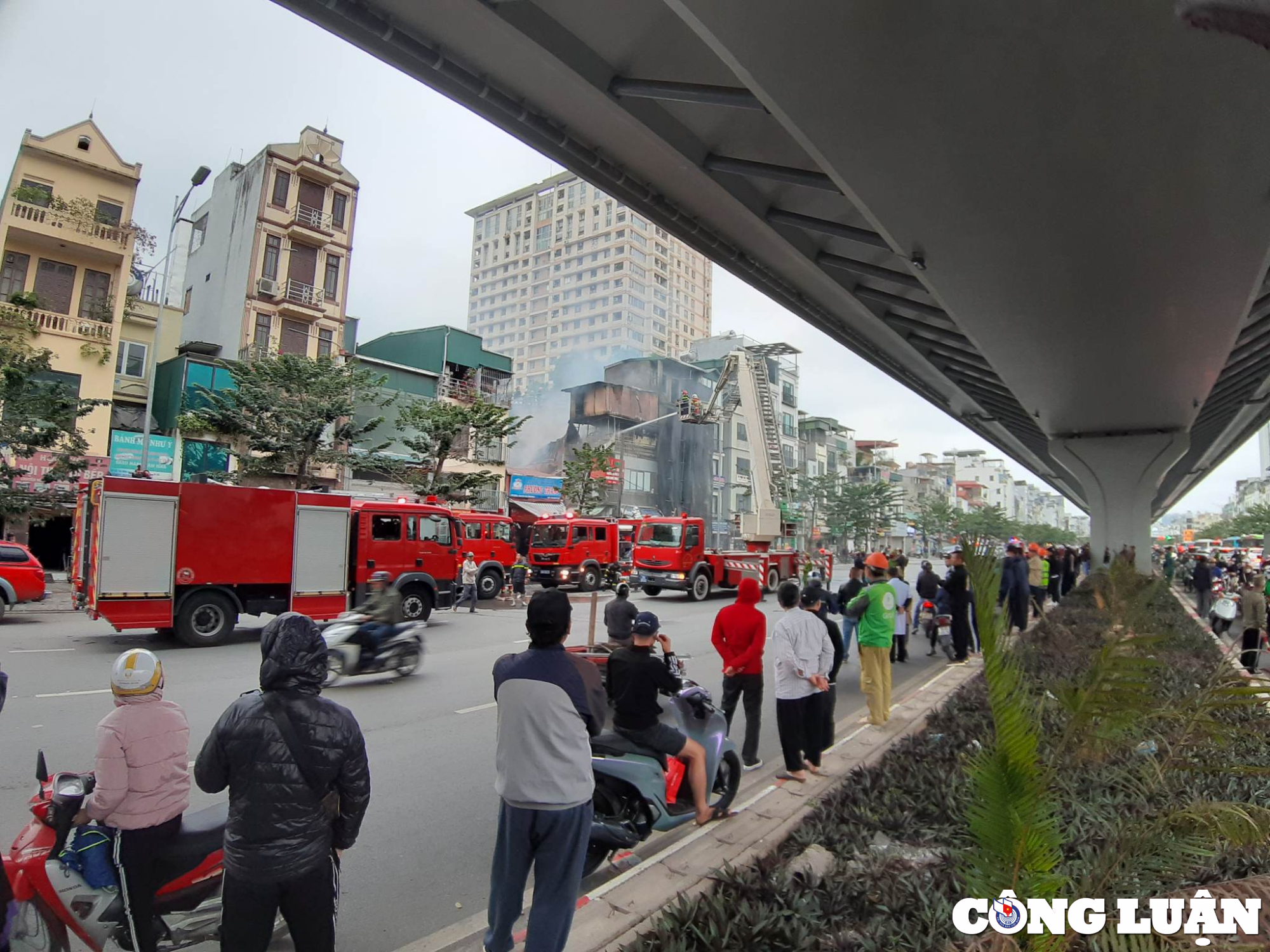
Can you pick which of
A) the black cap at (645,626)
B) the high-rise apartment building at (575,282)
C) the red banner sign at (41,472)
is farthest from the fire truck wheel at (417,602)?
the high-rise apartment building at (575,282)

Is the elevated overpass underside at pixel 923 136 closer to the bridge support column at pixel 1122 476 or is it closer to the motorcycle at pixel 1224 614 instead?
the motorcycle at pixel 1224 614

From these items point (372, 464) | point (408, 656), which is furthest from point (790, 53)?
point (372, 464)

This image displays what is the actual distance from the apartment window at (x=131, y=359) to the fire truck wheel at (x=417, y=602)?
1580 cm

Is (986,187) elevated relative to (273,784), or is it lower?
elevated

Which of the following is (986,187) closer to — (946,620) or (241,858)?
(946,620)

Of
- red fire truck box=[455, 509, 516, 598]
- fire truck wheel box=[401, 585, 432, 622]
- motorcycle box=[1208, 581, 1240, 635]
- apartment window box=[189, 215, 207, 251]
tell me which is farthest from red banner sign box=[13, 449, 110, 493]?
motorcycle box=[1208, 581, 1240, 635]

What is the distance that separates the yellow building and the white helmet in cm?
2207

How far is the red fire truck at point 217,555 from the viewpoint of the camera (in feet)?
35.2

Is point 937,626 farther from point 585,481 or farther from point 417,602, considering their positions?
point 585,481

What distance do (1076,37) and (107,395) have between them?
25.0m

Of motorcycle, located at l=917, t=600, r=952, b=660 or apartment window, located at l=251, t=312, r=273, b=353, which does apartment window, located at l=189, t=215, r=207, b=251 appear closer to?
apartment window, located at l=251, t=312, r=273, b=353

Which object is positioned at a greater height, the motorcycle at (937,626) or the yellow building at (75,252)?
→ the yellow building at (75,252)

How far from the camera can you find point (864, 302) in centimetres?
1384

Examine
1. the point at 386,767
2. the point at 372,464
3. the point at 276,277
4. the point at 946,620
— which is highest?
the point at 276,277
